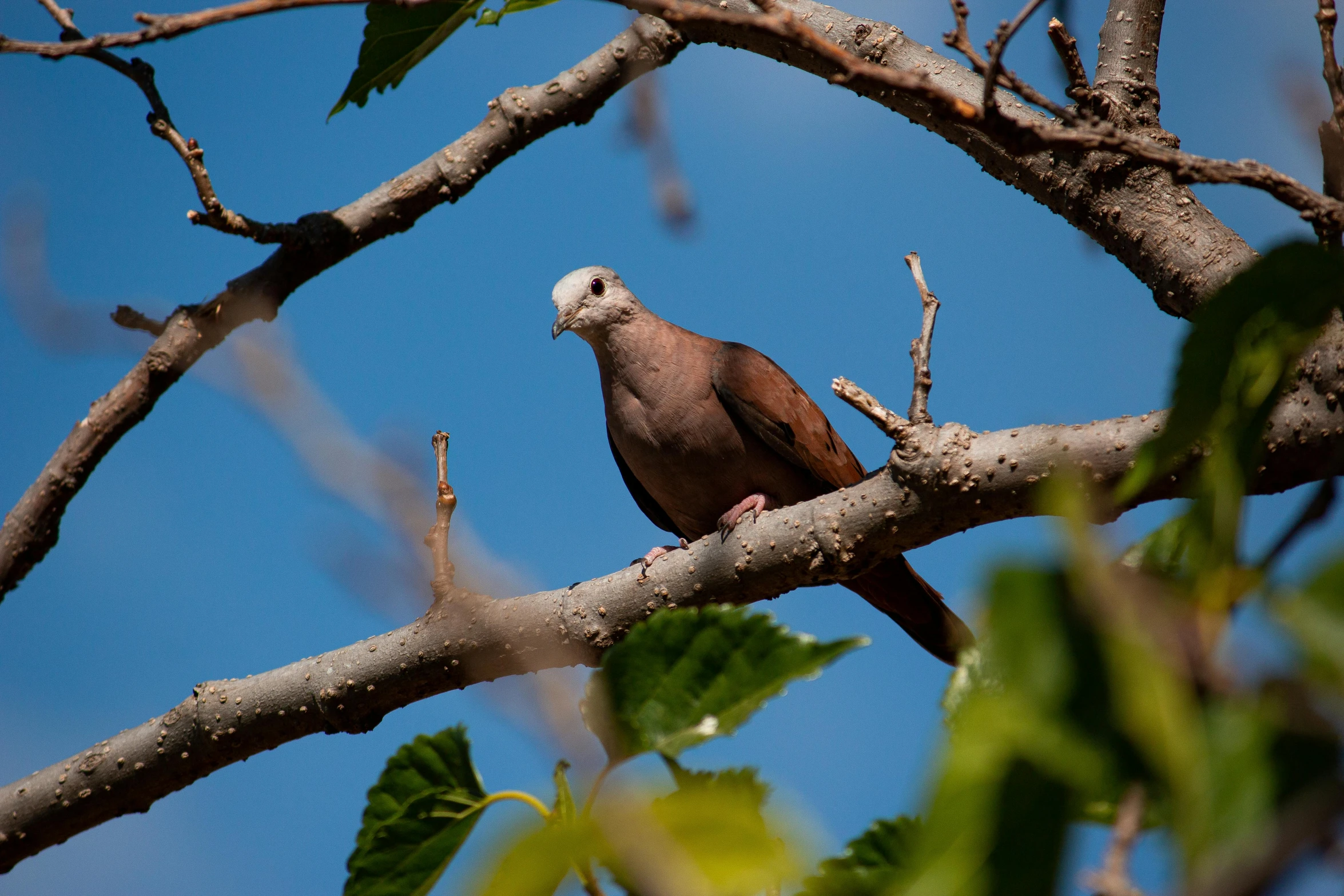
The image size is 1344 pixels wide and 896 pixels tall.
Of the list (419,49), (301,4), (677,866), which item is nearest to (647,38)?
(419,49)

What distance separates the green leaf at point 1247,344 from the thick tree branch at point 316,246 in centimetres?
339

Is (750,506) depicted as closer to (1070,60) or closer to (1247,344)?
(1070,60)

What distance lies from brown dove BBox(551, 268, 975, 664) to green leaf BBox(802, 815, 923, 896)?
324 centimetres

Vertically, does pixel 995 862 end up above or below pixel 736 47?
below

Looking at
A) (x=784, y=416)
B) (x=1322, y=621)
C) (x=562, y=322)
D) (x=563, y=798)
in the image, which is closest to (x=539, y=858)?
(x=563, y=798)

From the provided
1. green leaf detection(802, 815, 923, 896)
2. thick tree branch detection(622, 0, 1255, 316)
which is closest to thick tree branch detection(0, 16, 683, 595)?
thick tree branch detection(622, 0, 1255, 316)

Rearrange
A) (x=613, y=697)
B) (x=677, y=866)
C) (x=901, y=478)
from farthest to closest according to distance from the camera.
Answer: (x=901, y=478)
(x=613, y=697)
(x=677, y=866)

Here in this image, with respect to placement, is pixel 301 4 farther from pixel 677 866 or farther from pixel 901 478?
pixel 901 478

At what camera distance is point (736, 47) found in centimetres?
375

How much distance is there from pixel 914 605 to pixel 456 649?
2371mm

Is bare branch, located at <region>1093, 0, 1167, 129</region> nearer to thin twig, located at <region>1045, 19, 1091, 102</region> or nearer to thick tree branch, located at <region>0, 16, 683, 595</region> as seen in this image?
thin twig, located at <region>1045, 19, 1091, 102</region>

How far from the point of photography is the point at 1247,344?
0.74 meters

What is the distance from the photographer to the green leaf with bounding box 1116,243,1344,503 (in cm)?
72

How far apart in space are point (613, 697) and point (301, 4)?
866 millimetres
